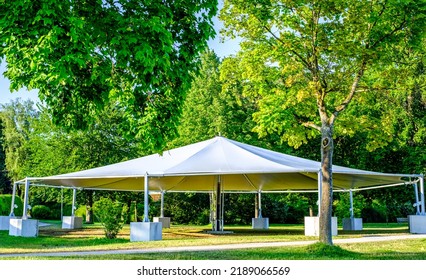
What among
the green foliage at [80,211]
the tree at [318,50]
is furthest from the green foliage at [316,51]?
the green foliage at [80,211]

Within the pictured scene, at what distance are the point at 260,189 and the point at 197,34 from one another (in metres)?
15.0

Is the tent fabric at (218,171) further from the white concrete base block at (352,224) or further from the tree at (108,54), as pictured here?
the tree at (108,54)

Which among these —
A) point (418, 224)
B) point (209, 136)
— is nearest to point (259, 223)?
point (209, 136)

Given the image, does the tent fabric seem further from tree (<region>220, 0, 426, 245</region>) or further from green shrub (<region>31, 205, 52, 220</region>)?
green shrub (<region>31, 205, 52, 220</region>)

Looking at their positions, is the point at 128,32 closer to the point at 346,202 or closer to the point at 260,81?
the point at 260,81

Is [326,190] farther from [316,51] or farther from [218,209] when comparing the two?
[218,209]

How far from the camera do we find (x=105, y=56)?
8.55 m

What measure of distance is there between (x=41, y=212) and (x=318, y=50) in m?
26.4

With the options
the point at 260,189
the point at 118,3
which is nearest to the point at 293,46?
the point at 118,3

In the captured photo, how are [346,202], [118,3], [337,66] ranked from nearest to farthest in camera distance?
[118,3]
[337,66]
[346,202]

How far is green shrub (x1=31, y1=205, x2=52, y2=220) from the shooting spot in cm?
3212

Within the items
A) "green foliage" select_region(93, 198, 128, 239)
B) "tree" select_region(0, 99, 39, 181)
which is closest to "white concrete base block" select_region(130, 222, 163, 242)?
"green foliage" select_region(93, 198, 128, 239)

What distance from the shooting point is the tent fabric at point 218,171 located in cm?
1468

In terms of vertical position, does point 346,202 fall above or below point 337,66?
below
